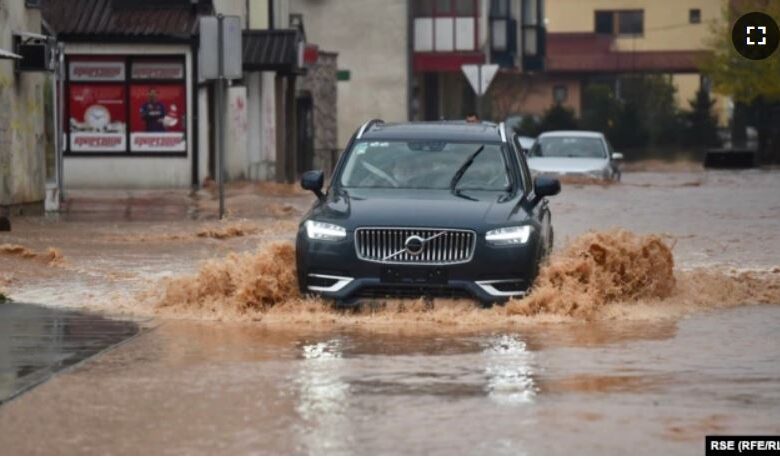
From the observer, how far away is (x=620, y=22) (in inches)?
3856

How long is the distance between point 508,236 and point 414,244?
749 millimetres

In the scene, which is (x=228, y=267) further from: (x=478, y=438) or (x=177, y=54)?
(x=177, y=54)

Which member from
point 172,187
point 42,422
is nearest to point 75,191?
point 172,187

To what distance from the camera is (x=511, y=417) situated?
10539 mm

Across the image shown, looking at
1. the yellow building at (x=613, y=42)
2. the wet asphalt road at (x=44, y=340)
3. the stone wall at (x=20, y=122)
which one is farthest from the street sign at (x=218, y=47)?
the yellow building at (x=613, y=42)

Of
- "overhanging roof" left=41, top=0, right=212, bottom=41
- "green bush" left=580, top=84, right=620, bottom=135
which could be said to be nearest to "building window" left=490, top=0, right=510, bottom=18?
"green bush" left=580, top=84, right=620, bottom=135

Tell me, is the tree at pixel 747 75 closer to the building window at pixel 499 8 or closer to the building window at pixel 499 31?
A: the building window at pixel 499 31

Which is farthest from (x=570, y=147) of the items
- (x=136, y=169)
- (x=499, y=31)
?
(x=499, y=31)

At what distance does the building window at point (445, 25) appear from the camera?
220ft

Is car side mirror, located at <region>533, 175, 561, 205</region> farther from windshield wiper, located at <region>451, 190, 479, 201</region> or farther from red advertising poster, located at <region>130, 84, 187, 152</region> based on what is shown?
→ red advertising poster, located at <region>130, 84, 187, 152</region>

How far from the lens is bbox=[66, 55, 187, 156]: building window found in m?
40.3

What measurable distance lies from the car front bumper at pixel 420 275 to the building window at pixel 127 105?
980 inches

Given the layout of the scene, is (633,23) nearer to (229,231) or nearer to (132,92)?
(132,92)

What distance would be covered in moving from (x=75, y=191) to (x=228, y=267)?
2269 cm
